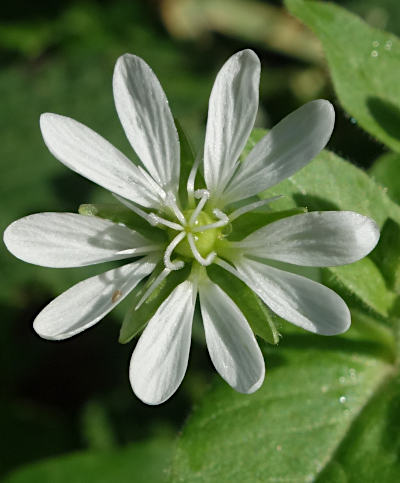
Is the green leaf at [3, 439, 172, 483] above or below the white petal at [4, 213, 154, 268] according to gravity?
below

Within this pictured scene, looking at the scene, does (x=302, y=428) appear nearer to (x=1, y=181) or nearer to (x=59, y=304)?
(x=59, y=304)

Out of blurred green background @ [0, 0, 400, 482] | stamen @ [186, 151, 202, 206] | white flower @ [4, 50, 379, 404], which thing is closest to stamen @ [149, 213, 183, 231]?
white flower @ [4, 50, 379, 404]

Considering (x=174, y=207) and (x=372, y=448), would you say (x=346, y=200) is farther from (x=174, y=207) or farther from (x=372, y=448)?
(x=372, y=448)

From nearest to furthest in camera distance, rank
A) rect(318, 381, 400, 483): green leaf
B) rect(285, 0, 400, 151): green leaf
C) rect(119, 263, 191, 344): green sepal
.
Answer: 1. rect(119, 263, 191, 344): green sepal
2. rect(318, 381, 400, 483): green leaf
3. rect(285, 0, 400, 151): green leaf

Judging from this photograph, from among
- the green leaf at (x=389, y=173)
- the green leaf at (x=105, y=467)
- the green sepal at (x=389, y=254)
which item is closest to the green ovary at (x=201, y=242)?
the green sepal at (x=389, y=254)


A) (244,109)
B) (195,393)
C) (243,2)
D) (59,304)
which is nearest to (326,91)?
(243,2)

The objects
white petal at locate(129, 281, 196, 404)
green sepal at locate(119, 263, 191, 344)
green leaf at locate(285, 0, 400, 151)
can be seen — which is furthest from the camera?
green leaf at locate(285, 0, 400, 151)

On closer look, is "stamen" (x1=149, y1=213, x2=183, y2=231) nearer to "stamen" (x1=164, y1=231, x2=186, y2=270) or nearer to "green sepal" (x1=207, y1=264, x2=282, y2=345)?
"stamen" (x1=164, y1=231, x2=186, y2=270)
